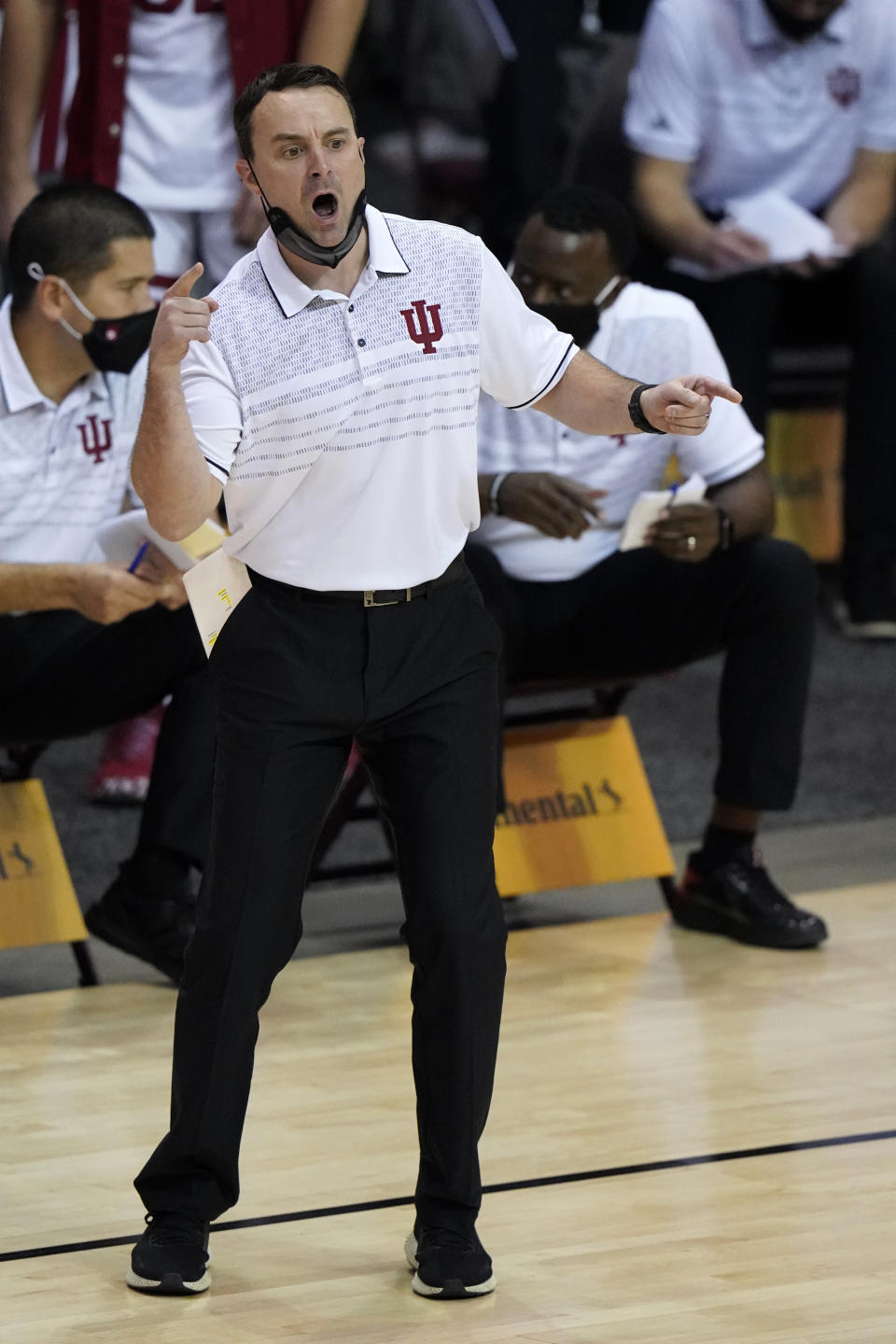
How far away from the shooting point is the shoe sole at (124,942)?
389cm

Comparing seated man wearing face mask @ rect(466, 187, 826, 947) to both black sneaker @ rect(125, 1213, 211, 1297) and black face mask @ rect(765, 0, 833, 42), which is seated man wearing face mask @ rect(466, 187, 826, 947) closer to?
black face mask @ rect(765, 0, 833, 42)

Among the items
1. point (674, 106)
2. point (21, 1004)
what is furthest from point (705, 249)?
point (21, 1004)

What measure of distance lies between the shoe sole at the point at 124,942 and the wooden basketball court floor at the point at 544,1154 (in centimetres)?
6

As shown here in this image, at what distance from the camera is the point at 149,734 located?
488 cm

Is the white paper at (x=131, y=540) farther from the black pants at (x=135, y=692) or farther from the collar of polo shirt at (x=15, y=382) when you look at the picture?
the collar of polo shirt at (x=15, y=382)

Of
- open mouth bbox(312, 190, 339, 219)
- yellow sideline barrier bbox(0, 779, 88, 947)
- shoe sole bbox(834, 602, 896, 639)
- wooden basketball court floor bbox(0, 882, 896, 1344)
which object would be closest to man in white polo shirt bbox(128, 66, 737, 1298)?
open mouth bbox(312, 190, 339, 219)

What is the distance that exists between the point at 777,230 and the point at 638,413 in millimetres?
3048

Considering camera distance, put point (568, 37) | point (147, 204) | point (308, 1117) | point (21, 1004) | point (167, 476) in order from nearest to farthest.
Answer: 1. point (167, 476)
2. point (308, 1117)
3. point (21, 1004)
4. point (147, 204)
5. point (568, 37)

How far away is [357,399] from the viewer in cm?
255

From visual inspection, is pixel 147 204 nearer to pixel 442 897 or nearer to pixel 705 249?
pixel 705 249

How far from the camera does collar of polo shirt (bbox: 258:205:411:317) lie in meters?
2.57

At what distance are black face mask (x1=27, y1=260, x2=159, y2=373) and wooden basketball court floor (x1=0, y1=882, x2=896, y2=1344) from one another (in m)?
1.17

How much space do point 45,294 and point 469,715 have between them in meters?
1.70

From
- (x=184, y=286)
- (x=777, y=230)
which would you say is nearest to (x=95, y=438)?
(x=184, y=286)
